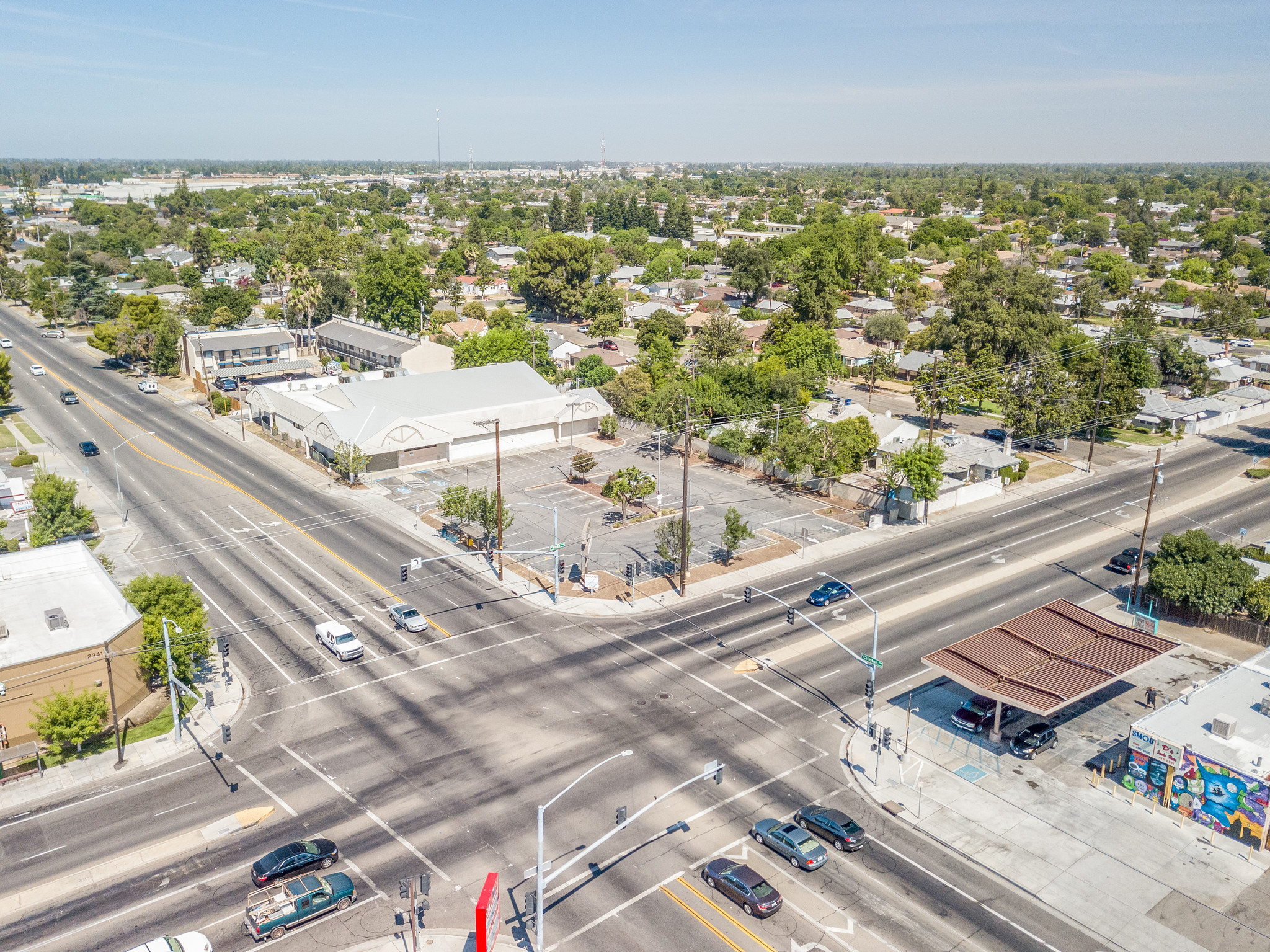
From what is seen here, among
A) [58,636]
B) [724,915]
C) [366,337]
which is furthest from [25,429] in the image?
[724,915]

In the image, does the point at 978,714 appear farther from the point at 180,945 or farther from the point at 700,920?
the point at 180,945

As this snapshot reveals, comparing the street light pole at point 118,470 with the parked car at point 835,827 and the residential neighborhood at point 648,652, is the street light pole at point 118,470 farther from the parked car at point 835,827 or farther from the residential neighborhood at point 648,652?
the parked car at point 835,827

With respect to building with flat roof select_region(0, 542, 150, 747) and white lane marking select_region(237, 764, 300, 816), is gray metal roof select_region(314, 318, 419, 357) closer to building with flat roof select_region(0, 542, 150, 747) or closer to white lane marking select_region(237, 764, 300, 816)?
building with flat roof select_region(0, 542, 150, 747)

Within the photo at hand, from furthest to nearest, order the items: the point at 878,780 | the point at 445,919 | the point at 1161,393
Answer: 1. the point at 1161,393
2. the point at 878,780
3. the point at 445,919

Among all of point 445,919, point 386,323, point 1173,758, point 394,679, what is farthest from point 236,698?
point 386,323

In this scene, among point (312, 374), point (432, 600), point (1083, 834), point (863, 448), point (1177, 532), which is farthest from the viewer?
point (312, 374)

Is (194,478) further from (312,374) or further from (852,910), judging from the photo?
(852,910)
